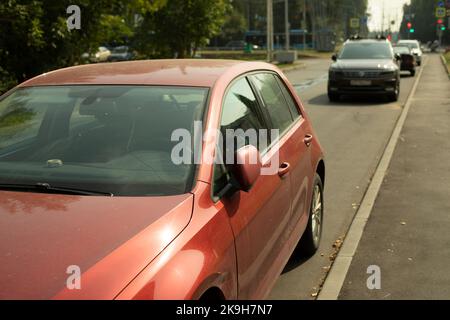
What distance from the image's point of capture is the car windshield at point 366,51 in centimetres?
1739

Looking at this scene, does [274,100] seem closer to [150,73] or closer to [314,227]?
[150,73]

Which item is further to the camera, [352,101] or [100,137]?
[352,101]

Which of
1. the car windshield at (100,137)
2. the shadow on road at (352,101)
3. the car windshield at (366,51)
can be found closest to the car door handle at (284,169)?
the car windshield at (100,137)

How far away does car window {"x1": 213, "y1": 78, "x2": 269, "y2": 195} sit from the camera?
9.39 feet

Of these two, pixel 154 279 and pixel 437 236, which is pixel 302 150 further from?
pixel 154 279

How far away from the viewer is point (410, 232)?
5344 millimetres

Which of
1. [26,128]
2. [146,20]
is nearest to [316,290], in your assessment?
[26,128]

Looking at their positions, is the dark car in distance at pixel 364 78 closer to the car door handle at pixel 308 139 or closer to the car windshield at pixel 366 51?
the car windshield at pixel 366 51

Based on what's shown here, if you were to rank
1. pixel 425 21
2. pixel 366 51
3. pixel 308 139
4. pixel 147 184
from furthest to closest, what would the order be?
pixel 425 21 → pixel 366 51 → pixel 308 139 → pixel 147 184

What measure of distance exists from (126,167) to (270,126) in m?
1.23

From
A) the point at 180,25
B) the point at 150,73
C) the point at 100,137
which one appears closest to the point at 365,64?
the point at 180,25

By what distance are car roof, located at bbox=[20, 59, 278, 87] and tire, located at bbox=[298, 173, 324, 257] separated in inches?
51.5

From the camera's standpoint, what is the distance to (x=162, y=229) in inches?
89.8

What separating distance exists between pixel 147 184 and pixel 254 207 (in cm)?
62
